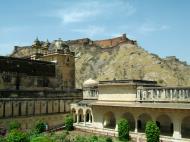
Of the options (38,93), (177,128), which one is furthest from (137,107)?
(38,93)

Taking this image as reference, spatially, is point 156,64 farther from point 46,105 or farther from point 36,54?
point 46,105

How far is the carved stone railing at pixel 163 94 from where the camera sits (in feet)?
84.9

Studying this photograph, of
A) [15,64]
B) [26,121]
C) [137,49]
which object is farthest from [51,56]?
[137,49]

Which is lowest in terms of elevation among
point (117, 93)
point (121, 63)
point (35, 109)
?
point (35, 109)

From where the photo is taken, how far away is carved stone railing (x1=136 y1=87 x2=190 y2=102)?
2588 cm

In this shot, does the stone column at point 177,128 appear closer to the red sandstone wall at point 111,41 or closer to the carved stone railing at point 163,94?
the carved stone railing at point 163,94

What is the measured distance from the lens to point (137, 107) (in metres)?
27.9

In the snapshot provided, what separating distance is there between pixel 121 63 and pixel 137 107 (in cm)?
4693

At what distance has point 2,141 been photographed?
23734mm

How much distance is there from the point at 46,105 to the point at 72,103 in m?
3.42

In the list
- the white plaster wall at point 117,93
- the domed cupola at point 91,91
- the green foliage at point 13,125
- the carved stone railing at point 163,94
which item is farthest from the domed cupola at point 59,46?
the carved stone railing at point 163,94

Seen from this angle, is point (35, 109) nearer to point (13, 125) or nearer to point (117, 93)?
point (13, 125)

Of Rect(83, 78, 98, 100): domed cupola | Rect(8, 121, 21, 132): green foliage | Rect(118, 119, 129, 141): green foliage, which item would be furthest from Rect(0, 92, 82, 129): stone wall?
Rect(118, 119, 129, 141): green foliage

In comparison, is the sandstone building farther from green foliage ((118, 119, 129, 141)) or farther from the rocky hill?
the rocky hill
